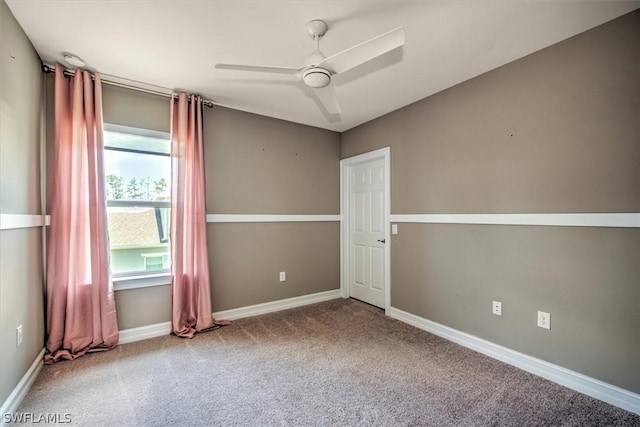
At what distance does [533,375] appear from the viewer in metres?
2.07

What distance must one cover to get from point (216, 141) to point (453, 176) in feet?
8.17

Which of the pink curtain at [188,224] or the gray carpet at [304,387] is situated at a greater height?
the pink curtain at [188,224]

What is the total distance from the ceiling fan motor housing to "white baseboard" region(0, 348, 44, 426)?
2.51 meters

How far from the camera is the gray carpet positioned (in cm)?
165

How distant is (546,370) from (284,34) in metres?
3.01

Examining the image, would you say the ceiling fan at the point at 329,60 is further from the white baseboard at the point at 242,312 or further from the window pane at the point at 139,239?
the white baseboard at the point at 242,312

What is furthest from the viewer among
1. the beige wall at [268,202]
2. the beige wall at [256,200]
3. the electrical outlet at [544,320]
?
the beige wall at [268,202]

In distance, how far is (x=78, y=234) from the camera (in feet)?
7.65

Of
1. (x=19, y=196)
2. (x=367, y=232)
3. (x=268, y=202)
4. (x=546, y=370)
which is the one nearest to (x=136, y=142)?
(x=19, y=196)

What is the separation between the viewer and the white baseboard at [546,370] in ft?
5.67

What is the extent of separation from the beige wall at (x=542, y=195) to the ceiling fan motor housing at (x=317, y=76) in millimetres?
1596

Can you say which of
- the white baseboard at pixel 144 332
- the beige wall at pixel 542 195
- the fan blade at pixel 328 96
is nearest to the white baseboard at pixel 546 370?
the beige wall at pixel 542 195

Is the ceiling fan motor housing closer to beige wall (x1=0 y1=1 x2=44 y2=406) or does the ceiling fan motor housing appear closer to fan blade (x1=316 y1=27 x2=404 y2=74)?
fan blade (x1=316 y1=27 x2=404 y2=74)

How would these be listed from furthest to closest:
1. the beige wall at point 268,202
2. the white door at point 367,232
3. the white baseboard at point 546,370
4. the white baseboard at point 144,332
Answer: the white door at point 367,232 → the beige wall at point 268,202 → the white baseboard at point 144,332 → the white baseboard at point 546,370
